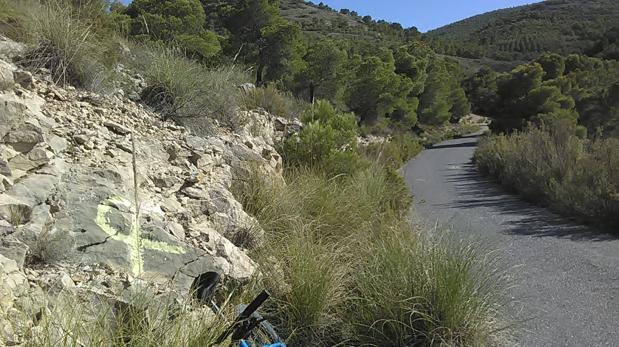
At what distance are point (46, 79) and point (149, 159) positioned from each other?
1612 millimetres

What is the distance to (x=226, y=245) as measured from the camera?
15.8ft

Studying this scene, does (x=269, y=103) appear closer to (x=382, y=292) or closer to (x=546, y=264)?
(x=546, y=264)

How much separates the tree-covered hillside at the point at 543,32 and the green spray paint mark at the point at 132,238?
79411 millimetres

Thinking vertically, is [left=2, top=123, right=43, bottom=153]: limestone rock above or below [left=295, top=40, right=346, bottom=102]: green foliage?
below

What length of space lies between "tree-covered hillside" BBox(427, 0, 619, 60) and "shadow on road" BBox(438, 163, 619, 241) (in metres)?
63.1

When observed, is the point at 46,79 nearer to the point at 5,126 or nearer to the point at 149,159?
the point at 149,159

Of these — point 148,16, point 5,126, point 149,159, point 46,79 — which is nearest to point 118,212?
point 5,126

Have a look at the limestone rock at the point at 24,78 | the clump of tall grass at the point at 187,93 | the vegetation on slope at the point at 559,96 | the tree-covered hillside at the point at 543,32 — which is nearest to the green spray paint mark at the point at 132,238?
the limestone rock at the point at 24,78

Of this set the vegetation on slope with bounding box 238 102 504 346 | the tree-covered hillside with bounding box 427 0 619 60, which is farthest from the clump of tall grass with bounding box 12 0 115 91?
the tree-covered hillside with bounding box 427 0 619 60

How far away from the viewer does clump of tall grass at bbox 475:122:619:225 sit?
11453 mm

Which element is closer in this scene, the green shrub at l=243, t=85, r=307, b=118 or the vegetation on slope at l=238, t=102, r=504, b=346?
the vegetation on slope at l=238, t=102, r=504, b=346

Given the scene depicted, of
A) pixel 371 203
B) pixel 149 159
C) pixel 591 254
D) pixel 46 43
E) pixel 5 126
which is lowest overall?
pixel 591 254

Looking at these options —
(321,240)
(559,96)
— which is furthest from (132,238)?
(559,96)

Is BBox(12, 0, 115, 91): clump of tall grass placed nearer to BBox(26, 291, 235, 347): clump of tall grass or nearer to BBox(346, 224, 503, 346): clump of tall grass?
BBox(26, 291, 235, 347): clump of tall grass
